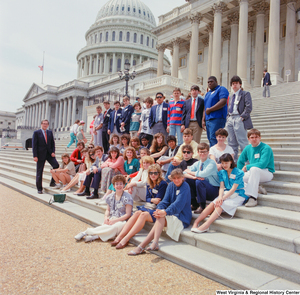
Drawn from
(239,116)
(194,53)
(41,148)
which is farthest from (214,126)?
(194,53)

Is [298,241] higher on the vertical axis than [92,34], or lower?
lower

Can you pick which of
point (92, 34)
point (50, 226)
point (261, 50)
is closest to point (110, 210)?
point (50, 226)

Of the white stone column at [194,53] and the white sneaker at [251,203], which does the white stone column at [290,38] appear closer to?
the white stone column at [194,53]

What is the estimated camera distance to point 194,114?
7.42 m

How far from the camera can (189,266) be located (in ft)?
12.1

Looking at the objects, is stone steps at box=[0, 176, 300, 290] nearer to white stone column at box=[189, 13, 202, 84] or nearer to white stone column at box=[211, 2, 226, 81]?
white stone column at box=[211, 2, 226, 81]

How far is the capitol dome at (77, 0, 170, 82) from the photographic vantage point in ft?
256

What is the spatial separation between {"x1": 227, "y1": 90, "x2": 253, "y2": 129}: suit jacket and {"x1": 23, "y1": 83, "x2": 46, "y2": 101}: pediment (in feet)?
246

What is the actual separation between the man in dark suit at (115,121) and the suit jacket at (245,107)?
16.0 feet

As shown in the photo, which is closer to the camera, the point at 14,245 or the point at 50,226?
the point at 14,245

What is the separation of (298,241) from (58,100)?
75.7 meters

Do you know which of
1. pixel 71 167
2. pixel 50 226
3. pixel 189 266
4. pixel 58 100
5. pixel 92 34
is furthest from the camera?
pixel 92 34

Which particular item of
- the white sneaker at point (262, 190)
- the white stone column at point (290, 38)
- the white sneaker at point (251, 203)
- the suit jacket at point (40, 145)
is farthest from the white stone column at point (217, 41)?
the white sneaker at point (251, 203)

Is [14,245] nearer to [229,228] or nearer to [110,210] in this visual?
[110,210]
